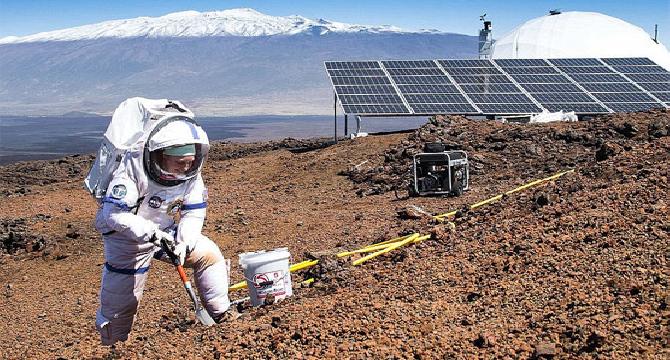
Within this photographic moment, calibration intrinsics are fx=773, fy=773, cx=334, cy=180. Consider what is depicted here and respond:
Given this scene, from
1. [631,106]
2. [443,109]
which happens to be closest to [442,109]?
[443,109]

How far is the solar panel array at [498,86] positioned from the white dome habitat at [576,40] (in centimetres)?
1293

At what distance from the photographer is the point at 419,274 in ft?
20.4

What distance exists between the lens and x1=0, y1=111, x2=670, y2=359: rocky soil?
4.62 metres

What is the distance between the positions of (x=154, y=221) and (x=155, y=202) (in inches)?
7.9

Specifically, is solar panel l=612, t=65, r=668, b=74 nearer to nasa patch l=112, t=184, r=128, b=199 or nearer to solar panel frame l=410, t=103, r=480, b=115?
solar panel frame l=410, t=103, r=480, b=115

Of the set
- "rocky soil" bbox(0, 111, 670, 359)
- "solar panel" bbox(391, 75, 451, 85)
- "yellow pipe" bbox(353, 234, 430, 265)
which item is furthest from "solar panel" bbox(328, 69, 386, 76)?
"yellow pipe" bbox(353, 234, 430, 265)

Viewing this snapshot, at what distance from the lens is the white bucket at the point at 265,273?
605cm

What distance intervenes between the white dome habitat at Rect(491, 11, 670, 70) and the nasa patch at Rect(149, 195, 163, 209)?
33783 millimetres

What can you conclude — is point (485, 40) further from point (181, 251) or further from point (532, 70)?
point (181, 251)

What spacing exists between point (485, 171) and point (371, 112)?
584cm

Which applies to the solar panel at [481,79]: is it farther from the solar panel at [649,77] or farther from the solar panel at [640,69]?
the solar panel at [640,69]

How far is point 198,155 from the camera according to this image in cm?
566

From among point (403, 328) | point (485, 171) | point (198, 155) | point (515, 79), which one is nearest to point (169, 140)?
point (198, 155)

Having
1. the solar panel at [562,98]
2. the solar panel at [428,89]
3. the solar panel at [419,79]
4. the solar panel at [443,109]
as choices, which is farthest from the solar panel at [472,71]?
the solar panel at [443,109]
